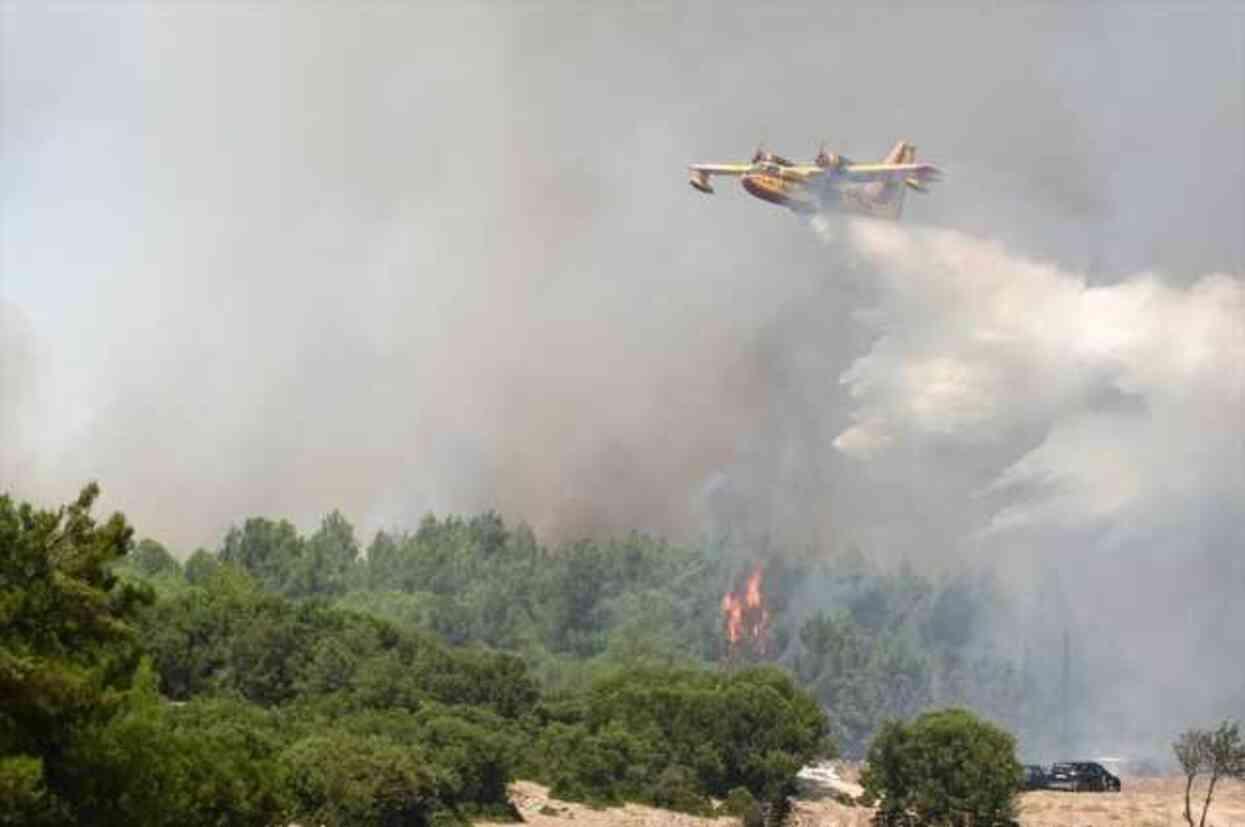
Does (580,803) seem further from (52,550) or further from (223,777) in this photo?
(52,550)

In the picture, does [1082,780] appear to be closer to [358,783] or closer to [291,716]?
[291,716]

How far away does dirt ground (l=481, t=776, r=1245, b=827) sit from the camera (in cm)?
12425

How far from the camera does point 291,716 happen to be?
129 metres

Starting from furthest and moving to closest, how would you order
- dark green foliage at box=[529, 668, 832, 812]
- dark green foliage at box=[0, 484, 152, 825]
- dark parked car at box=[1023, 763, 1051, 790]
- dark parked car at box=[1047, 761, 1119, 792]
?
dark parked car at box=[1047, 761, 1119, 792] → dark parked car at box=[1023, 763, 1051, 790] → dark green foliage at box=[529, 668, 832, 812] → dark green foliage at box=[0, 484, 152, 825]

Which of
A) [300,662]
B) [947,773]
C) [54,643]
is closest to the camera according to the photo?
[54,643]

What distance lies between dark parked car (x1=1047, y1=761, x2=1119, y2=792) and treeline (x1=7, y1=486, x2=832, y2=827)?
16113 millimetres

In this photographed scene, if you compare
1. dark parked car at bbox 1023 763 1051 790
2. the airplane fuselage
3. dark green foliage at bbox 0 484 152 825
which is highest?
the airplane fuselage

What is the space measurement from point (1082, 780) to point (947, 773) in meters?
28.4

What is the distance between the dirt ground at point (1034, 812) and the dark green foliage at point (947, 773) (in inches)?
130

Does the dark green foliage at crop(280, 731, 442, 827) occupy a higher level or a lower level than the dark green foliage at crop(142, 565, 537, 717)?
lower

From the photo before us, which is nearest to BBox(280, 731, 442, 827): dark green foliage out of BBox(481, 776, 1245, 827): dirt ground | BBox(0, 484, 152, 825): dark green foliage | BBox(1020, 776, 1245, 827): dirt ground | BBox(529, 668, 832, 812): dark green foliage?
BBox(481, 776, 1245, 827): dirt ground

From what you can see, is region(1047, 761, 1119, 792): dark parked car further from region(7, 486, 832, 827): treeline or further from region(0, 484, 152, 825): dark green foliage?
region(0, 484, 152, 825): dark green foliage

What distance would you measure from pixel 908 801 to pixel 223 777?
71912mm

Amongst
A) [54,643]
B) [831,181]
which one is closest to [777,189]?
[831,181]
